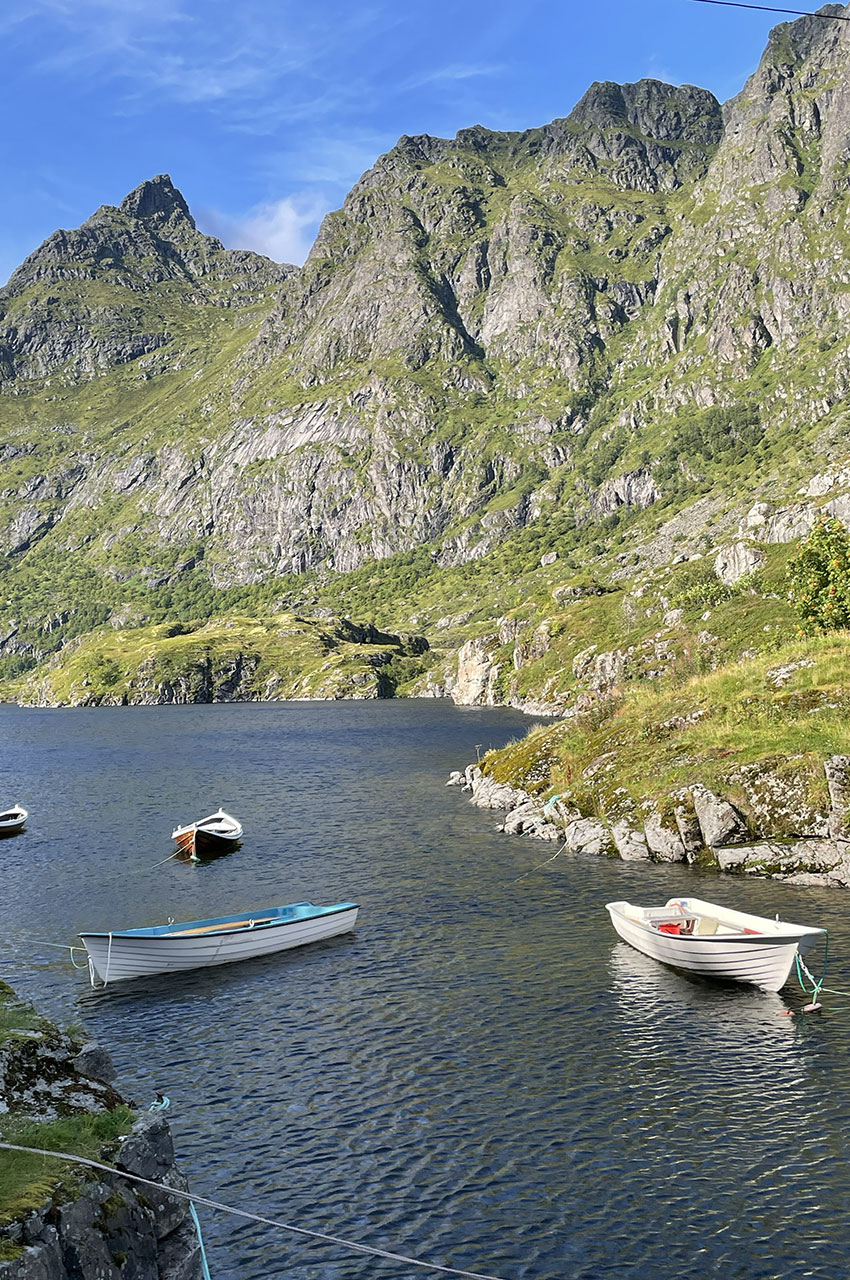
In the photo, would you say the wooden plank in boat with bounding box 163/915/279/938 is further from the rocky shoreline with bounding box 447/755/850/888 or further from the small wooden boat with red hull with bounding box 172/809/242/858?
the small wooden boat with red hull with bounding box 172/809/242/858

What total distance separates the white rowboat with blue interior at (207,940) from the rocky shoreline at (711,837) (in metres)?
20.3

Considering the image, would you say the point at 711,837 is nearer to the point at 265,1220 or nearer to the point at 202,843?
the point at 202,843

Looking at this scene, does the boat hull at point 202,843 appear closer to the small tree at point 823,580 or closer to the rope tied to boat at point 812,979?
the rope tied to boat at point 812,979

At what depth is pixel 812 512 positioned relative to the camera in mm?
156125

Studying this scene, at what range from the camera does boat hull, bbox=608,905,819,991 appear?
115ft

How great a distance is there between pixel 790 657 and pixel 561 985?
3929 cm

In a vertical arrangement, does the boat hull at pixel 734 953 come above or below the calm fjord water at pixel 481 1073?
above

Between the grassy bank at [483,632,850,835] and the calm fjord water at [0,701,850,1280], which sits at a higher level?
the grassy bank at [483,632,850,835]

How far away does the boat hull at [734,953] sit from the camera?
35000 millimetres

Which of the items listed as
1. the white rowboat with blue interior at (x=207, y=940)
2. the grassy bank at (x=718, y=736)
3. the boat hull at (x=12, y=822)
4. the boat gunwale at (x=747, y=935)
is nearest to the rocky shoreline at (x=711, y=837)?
the grassy bank at (x=718, y=736)

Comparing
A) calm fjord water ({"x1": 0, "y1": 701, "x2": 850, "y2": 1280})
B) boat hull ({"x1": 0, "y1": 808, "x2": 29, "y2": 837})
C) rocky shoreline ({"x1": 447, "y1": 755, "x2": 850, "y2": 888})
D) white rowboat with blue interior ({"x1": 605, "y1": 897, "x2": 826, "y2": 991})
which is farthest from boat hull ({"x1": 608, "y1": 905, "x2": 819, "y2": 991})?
boat hull ({"x1": 0, "y1": 808, "x2": 29, "y2": 837})

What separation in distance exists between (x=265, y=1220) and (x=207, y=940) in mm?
21875

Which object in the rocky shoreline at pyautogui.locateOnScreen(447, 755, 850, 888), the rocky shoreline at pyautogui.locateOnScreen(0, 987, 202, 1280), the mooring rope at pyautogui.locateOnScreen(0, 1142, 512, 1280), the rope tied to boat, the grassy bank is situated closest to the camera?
the rocky shoreline at pyautogui.locateOnScreen(0, 987, 202, 1280)

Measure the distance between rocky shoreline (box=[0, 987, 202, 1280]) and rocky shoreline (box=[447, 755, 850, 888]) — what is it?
1548 inches
